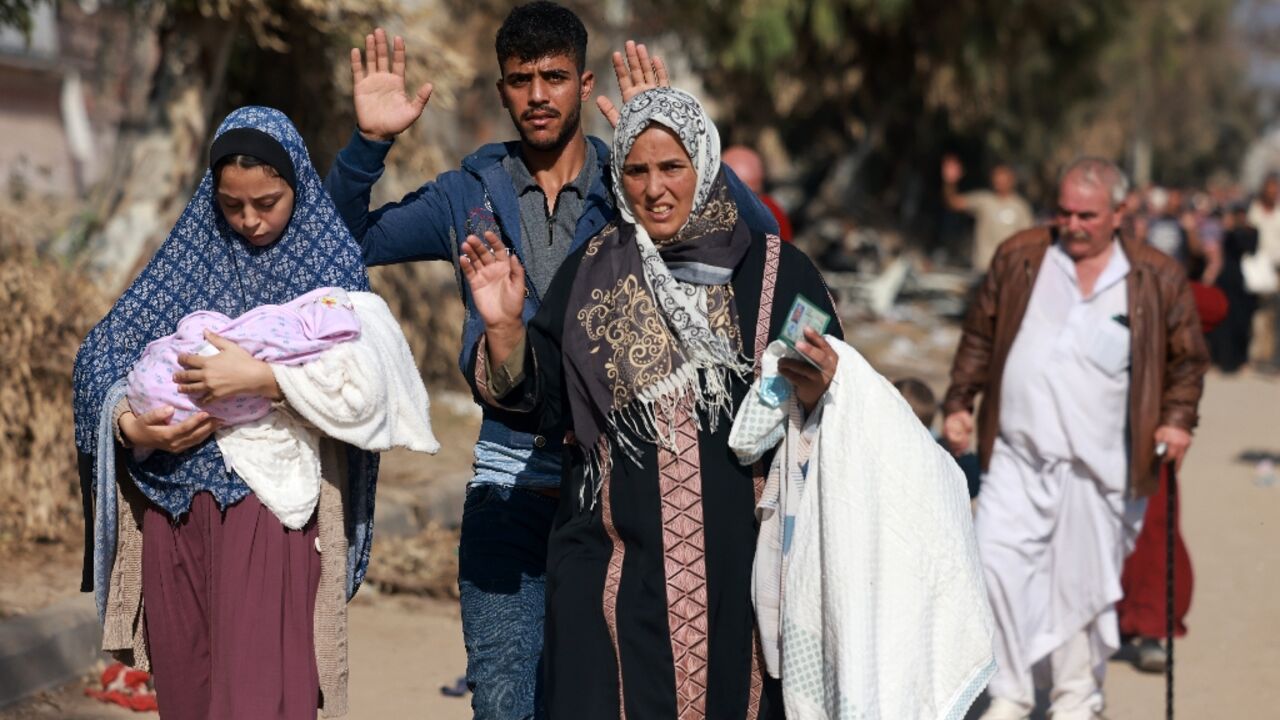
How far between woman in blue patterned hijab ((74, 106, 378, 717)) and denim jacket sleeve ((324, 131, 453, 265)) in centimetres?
13

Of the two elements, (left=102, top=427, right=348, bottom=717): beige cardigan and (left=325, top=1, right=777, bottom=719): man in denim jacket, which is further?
(left=325, top=1, right=777, bottom=719): man in denim jacket

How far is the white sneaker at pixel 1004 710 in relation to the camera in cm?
608

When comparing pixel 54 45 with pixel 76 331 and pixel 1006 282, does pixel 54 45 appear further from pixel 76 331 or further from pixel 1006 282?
pixel 1006 282

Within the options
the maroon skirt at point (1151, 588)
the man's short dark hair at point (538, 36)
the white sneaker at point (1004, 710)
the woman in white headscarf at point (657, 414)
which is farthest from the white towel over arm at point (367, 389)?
the maroon skirt at point (1151, 588)

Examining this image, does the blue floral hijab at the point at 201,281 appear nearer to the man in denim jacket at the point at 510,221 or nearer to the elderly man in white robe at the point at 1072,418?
the man in denim jacket at the point at 510,221

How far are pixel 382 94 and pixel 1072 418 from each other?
116 inches

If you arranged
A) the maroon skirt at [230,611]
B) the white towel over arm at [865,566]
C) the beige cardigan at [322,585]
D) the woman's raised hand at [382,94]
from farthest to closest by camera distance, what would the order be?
the woman's raised hand at [382,94], the beige cardigan at [322,585], the maroon skirt at [230,611], the white towel over arm at [865,566]

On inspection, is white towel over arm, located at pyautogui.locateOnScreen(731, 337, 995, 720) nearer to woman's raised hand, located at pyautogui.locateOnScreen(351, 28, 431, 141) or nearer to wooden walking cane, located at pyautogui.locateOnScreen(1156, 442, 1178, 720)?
woman's raised hand, located at pyautogui.locateOnScreen(351, 28, 431, 141)

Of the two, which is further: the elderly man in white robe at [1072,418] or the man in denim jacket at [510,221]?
the elderly man in white robe at [1072,418]

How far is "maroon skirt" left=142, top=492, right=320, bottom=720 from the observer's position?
3830 mm

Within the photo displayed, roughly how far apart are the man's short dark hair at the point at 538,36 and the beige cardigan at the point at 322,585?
1022 millimetres

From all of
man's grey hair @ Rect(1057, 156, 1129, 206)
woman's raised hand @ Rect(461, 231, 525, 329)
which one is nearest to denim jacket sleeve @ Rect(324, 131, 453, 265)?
woman's raised hand @ Rect(461, 231, 525, 329)

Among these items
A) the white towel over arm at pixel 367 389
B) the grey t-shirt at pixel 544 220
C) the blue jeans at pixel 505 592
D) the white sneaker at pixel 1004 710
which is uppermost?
the grey t-shirt at pixel 544 220

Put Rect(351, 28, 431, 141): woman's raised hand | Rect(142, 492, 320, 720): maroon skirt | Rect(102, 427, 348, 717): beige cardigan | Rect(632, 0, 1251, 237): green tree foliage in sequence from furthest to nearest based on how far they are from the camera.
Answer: Rect(632, 0, 1251, 237): green tree foliage → Rect(351, 28, 431, 141): woman's raised hand → Rect(102, 427, 348, 717): beige cardigan → Rect(142, 492, 320, 720): maroon skirt
